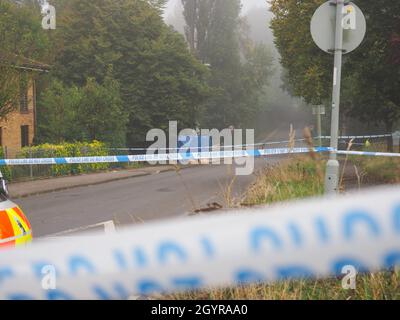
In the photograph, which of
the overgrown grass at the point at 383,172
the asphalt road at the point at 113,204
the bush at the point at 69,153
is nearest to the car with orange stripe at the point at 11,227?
the asphalt road at the point at 113,204

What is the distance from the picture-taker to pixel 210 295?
3.76 meters

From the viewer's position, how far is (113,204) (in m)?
11.8

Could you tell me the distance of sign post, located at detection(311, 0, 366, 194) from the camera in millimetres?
5633

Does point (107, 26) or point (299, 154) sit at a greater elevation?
point (107, 26)

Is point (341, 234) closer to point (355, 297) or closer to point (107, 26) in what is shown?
point (355, 297)

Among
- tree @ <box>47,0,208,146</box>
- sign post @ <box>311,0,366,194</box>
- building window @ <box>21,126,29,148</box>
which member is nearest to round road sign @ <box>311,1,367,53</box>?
sign post @ <box>311,0,366,194</box>

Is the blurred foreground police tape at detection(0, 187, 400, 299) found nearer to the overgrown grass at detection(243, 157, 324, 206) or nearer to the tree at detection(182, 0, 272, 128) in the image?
the overgrown grass at detection(243, 157, 324, 206)

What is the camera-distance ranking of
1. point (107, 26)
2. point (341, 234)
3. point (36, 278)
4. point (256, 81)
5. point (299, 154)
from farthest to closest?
point (256, 81) → point (107, 26) → point (299, 154) → point (36, 278) → point (341, 234)

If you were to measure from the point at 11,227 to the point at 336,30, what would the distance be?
13.9 ft

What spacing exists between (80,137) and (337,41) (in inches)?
858

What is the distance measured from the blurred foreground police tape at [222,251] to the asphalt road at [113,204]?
6.02m

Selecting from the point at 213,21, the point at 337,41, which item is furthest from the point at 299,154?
the point at 213,21

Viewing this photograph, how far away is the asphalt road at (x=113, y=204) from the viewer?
30.3 ft
